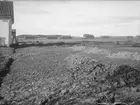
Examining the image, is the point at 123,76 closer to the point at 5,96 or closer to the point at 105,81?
the point at 105,81

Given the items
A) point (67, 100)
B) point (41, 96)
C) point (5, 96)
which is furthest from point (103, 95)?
point (5, 96)

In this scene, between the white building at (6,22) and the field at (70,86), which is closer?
the field at (70,86)

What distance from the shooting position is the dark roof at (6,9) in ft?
97.1

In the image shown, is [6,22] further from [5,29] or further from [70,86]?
[70,86]

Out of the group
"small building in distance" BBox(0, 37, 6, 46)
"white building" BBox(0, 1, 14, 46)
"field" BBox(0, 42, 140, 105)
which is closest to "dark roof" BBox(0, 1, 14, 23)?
"white building" BBox(0, 1, 14, 46)

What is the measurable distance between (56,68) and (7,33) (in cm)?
1680

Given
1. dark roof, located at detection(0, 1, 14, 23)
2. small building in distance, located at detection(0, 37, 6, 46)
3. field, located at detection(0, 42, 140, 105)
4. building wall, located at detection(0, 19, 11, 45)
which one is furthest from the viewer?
dark roof, located at detection(0, 1, 14, 23)

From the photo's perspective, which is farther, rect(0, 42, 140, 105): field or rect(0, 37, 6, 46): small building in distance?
rect(0, 37, 6, 46): small building in distance

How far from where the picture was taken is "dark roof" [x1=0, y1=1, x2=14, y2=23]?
29.6 metres

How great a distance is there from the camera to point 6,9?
30375 mm

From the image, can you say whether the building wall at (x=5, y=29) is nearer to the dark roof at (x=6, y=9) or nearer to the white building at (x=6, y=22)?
the white building at (x=6, y=22)

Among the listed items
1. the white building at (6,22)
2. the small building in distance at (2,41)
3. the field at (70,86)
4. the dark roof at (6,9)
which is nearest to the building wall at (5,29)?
the white building at (6,22)

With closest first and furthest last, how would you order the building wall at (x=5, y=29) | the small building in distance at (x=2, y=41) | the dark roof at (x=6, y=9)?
the small building in distance at (x=2, y=41)
the building wall at (x=5, y=29)
the dark roof at (x=6, y=9)

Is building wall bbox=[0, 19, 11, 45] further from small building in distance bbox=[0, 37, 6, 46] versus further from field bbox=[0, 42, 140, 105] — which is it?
field bbox=[0, 42, 140, 105]
